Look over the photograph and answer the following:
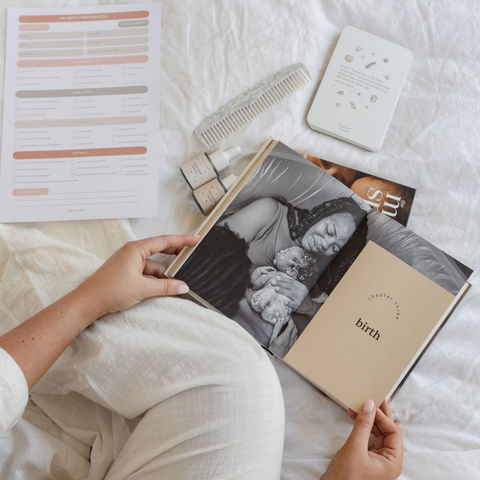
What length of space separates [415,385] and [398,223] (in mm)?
247

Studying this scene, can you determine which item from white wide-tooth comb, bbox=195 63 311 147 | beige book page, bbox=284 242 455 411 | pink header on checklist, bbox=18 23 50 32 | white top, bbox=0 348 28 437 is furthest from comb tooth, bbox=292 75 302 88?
white top, bbox=0 348 28 437

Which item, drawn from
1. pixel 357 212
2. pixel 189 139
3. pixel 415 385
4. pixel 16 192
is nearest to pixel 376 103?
pixel 357 212

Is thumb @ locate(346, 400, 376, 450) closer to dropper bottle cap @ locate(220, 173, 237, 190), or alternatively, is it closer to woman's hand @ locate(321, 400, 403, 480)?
woman's hand @ locate(321, 400, 403, 480)

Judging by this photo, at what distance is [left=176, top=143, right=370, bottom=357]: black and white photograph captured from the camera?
0.63 m

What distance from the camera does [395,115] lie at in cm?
75

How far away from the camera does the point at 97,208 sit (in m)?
0.70

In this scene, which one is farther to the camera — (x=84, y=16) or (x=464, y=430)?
(x=84, y=16)

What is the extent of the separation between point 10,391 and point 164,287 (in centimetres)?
22

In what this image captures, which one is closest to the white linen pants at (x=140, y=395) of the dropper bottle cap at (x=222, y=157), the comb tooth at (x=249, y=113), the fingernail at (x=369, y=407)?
the fingernail at (x=369, y=407)

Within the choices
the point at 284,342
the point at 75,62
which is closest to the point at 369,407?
the point at 284,342

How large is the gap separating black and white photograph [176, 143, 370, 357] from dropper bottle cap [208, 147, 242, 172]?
0.06 meters

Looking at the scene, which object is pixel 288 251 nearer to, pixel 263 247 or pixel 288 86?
pixel 263 247

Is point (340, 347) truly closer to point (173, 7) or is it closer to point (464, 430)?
point (464, 430)

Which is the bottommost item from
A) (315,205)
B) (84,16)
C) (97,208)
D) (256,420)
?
(256,420)
